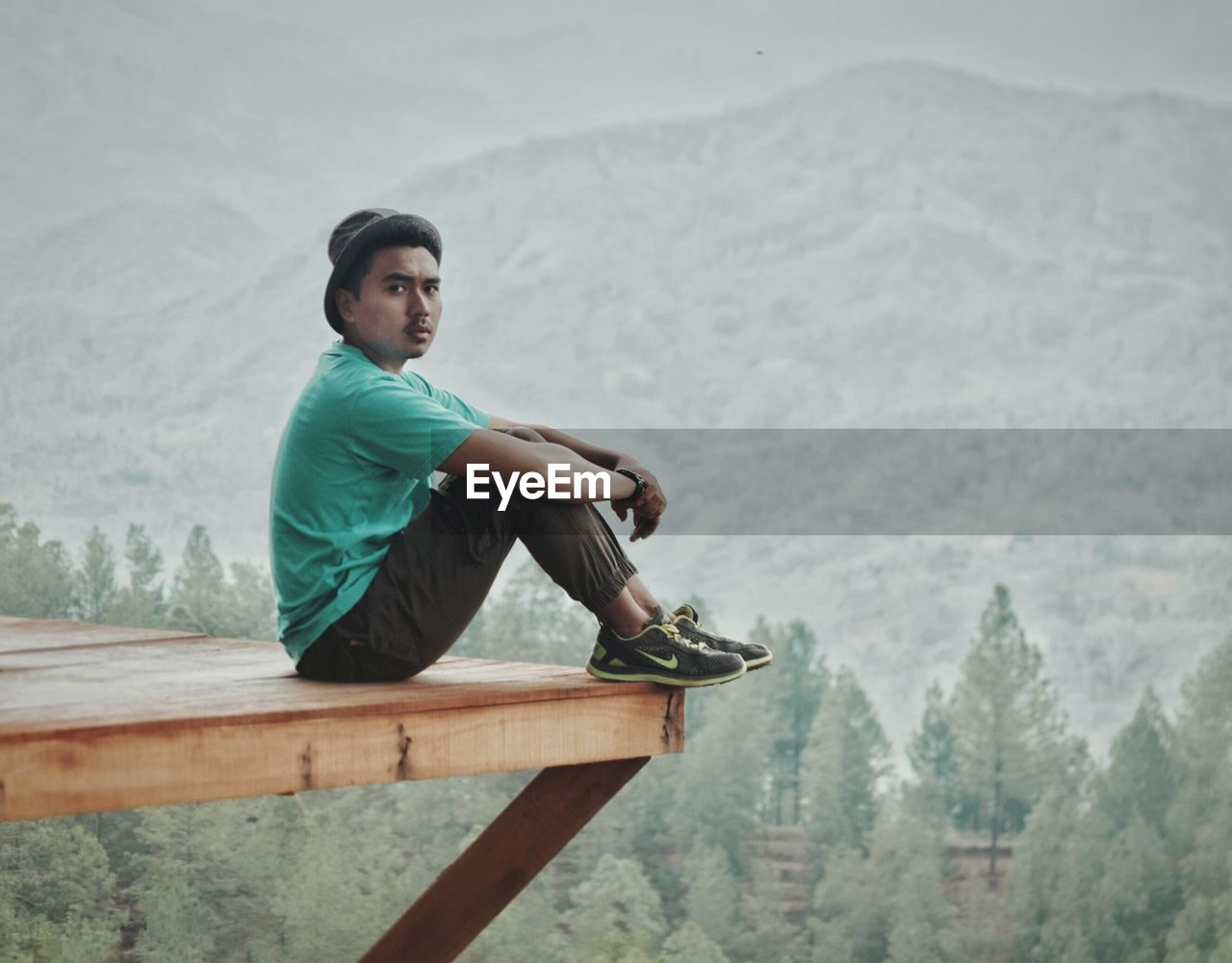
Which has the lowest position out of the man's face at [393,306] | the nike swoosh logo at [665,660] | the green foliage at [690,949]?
the green foliage at [690,949]

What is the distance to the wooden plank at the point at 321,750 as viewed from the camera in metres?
1.70

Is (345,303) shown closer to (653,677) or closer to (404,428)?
(404,428)

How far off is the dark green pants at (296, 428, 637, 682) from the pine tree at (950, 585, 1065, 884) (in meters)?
3.76

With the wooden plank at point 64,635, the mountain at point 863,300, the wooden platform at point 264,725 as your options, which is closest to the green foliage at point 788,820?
the mountain at point 863,300

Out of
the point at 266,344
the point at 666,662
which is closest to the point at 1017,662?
the point at 266,344

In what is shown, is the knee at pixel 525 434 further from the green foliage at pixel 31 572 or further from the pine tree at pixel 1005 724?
the pine tree at pixel 1005 724

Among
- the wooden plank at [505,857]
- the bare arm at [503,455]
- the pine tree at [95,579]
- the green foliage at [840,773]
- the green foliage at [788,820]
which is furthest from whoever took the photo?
the green foliage at [840,773]

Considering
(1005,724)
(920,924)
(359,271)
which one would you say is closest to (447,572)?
(359,271)

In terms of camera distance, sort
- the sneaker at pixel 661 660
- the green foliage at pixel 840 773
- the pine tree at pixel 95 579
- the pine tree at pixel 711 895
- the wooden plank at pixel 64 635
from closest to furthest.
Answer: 1. the sneaker at pixel 661 660
2. the wooden plank at pixel 64 635
3. the pine tree at pixel 95 579
4. the pine tree at pixel 711 895
5. the green foliage at pixel 840 773

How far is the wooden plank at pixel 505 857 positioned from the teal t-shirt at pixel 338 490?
17.7 inches

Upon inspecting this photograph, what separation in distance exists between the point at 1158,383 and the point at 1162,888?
1914mm

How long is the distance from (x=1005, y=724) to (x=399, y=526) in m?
3.98

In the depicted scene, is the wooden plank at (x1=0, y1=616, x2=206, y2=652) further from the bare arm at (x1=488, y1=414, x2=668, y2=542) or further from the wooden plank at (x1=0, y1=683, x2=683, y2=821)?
the bare arm at (x1=488, y1=414, x2=668, y2=542)
